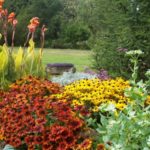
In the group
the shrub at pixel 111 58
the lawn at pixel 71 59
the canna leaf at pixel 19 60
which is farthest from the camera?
the lawn at pixel 71 59

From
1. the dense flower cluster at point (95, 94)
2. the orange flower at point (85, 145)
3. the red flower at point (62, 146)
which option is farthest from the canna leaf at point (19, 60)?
the orange flower at point (85, 145)

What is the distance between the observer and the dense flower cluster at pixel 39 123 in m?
4.69

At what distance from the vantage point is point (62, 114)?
4988 mm

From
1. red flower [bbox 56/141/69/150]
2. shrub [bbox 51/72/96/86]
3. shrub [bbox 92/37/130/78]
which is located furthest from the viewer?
shrub [bbox 92/37/130/78]

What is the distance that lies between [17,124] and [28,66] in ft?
11.1

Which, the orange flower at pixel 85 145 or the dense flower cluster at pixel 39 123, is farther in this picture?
the dense flower cluster at pixel 39 123

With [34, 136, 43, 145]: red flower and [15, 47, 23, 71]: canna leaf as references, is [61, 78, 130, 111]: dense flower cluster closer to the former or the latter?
[34, 136, 43, 145]: red flower

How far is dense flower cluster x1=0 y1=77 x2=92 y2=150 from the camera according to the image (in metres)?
4.69

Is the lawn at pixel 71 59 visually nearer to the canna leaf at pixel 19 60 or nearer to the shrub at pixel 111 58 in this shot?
the shrub at pixel 111 58

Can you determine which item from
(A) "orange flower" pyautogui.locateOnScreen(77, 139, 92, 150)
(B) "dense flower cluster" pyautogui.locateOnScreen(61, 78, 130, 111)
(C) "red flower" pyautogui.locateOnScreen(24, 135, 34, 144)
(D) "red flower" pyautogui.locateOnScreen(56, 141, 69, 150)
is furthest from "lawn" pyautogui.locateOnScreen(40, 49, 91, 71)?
(A) "orange flower" pyautogui.locateOnScreen(77, 139, 92, 150)

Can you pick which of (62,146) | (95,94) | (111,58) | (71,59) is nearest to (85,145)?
Result: (62,146)

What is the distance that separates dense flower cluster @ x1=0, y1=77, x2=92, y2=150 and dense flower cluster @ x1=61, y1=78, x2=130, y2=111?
346 millimetres

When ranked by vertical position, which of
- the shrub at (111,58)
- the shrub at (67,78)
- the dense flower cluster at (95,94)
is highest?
the dense flower cluster at (95,94)

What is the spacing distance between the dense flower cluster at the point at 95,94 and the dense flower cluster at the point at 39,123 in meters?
0.35
